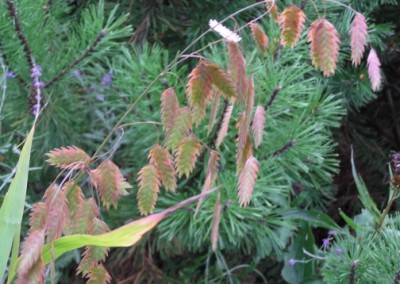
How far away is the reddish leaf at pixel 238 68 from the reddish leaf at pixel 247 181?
79 mm

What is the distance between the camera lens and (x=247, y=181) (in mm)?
838

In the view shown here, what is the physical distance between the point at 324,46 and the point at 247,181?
0.18 m

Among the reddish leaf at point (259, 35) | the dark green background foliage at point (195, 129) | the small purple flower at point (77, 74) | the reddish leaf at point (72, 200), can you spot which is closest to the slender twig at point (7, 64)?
the dark green background foliage at point (195, 129)

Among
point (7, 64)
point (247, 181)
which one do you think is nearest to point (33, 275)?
point (247, 181)

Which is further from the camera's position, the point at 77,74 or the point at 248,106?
the point at 77,74

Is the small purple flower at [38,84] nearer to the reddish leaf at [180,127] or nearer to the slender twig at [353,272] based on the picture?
the reddish leaf at [180,127]

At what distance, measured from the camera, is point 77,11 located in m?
1.89

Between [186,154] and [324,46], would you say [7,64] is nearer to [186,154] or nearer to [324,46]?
[186,154]

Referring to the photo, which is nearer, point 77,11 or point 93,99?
point 93,99

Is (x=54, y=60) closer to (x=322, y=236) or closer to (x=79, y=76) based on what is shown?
(x=79, y=76)

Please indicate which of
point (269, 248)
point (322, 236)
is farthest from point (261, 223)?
point (322, 236)

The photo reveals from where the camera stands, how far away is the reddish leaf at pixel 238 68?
0.82 m

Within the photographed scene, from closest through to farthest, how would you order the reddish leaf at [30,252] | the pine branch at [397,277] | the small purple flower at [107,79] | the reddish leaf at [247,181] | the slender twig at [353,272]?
the reddish leaf at [30,252] → the reddish leaf at [247,181] → the pine branch at [397,277] → the slender twig at [353,272] → the small purple flower at [107,79]

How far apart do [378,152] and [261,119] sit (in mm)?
1359
